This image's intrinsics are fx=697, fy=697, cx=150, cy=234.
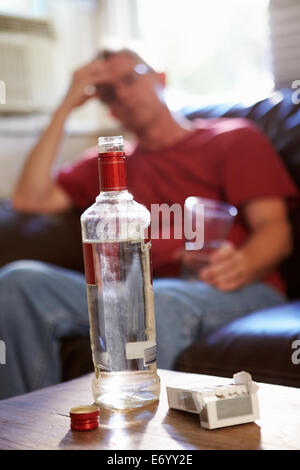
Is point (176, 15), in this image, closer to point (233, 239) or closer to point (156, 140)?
point (156, 140)

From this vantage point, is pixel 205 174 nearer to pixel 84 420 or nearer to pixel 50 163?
pixel 50 163

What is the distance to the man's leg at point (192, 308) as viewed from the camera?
150 centimetres

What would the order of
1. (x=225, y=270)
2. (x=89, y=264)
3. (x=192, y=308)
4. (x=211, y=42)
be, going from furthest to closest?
1. (x=211, y=42)
2. (x=225, y=270)
3. (x=192, y=308)
4. (x=89, y=264)

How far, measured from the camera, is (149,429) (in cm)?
80

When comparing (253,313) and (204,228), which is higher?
(204,228)

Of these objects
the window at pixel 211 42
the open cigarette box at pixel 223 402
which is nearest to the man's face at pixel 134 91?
the window at pixel 211 42

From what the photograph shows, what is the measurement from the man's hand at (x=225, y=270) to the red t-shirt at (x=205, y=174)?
15cm

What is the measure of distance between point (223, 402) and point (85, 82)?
1.52m

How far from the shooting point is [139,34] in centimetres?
290

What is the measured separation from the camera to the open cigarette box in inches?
30.8

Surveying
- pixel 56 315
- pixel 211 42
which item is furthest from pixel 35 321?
pixel 211 42

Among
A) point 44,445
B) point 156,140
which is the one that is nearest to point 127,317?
point 44,445

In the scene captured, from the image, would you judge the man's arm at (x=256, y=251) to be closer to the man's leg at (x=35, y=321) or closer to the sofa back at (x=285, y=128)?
the sofa back at (x=285, y=128)

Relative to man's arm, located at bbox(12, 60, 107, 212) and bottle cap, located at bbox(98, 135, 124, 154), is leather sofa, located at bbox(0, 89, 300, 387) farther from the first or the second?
bottle cap, located at bbox(98, 135, 124, 154)
